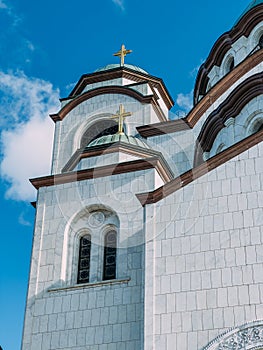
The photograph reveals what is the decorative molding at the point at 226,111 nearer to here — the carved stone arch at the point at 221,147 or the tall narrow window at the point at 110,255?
the carved stone arch at the point at 221,147

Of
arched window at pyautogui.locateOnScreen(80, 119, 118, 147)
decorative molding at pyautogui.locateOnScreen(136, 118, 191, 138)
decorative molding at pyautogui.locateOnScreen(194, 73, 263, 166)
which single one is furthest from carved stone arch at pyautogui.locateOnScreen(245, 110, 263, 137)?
arched window at pyautogui.locateOnScreen(80, 119, 118, 147)

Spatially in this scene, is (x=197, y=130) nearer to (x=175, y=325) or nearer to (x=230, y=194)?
(x=230, y=194)

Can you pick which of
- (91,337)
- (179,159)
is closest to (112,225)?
(91,337)

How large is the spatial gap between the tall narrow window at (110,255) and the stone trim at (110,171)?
1393 millimetres

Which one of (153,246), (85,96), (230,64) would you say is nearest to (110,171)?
(153,246)

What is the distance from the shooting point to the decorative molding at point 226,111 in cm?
1952

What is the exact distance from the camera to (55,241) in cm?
1647

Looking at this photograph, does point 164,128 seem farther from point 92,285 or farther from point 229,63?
point 92,285

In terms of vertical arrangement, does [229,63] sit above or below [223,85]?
above

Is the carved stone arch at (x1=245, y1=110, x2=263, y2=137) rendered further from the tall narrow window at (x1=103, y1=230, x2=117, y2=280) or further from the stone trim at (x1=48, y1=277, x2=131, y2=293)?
the stone trim at (x1=48, y1=277, x2=131, y2=293)

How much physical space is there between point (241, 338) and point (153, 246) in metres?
2.67

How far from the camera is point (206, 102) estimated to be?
2128 centimetres

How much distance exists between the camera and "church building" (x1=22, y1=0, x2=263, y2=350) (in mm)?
13383

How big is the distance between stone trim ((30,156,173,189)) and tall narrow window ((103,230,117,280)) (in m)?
1.39
